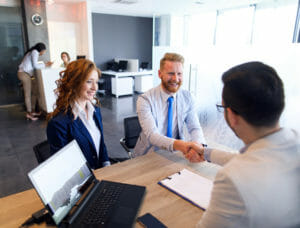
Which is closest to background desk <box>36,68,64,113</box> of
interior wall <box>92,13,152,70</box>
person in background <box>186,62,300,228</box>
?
interior wall <box>92,13,152,70</box>

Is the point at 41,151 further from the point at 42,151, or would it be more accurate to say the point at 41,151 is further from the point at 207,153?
the point at 207,153

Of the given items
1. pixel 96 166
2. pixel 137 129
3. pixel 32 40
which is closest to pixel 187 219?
pixel 96 166

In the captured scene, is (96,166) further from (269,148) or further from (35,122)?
(35,122)

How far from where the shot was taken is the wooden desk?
1013 millimetres

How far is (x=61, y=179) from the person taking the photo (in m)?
1.00

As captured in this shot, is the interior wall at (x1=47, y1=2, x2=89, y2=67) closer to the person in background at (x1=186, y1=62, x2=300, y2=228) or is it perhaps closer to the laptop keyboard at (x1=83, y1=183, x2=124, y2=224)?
the laptop keyboard at (x1=83, y1=183, x2=124, y2=224)

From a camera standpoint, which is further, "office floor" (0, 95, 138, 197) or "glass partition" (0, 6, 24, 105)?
"glass partition" (0, 6, 24, 105)

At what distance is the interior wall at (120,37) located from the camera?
8617mm

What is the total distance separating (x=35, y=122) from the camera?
5.01 m

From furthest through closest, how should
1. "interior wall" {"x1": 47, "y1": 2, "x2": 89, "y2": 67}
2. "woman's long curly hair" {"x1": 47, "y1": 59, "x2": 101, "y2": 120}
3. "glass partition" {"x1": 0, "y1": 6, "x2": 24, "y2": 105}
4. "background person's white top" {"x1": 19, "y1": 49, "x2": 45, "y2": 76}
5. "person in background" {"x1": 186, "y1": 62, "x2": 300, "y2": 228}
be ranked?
1. "interior wall" {"x1": 47, "y1": 2, "x2": 89, "y2": 67}
2. "glass partition" {"x1": 0, "y1": 6, "x2": 24, "y2": 105}
3. "background person's white top" {"x1": 19, "y1": 49, "x2": 45, "y2": 76}
4. "woman's long curly hair" {"x1": 47, "y1": 59, "x2": 101, "y2": 120}
5. "person in background" {"x1": 186, "y1": 62, "x2": 300, "y2": 228}

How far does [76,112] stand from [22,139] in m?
3.00

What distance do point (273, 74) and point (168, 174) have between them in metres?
0.87

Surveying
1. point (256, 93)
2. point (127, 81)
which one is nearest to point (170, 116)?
point (256, 93)

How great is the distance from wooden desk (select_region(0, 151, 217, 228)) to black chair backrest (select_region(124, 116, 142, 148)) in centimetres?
65
